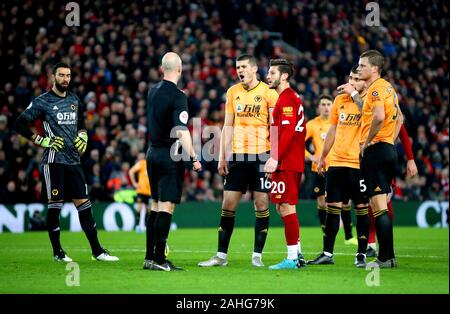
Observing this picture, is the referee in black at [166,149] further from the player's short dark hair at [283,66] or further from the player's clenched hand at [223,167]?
the player's short dark hair at [283,66]

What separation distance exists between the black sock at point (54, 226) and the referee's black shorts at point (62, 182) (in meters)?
0.12

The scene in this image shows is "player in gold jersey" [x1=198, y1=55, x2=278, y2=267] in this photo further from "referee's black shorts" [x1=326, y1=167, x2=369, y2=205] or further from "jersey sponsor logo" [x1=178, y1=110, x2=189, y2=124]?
Answer: "jersey sponsor logo" [x1=178, y1=110, x2=189, y2=124]

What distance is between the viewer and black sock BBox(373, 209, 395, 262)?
33.9 ft

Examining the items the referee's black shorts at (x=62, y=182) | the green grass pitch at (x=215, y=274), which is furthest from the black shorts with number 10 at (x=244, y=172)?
the referee's black shorts at (x=62, y=182)

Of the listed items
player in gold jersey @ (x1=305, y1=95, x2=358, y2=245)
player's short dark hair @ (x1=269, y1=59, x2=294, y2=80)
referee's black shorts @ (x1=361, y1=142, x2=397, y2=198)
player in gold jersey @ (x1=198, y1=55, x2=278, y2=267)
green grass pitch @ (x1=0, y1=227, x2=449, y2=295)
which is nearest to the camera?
green grass pitch @ (x1=0, y1=227, x2=449, y2=295)

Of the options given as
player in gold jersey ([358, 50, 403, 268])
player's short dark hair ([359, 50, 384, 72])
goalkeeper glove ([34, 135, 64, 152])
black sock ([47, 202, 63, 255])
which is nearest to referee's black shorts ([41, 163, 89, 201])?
black sock ([47, 202, 63, 255])

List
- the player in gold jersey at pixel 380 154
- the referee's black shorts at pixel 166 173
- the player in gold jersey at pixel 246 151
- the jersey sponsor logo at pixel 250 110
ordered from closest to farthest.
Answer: the referee's black shorts at pixel 166 173, the player in gold jersey at pixel 380 154, the player in gold jersey at pixel 246 151, the jersey sponsor logo at pixel 250 110

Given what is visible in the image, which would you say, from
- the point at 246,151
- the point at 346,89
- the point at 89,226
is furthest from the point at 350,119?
the point at 89,226

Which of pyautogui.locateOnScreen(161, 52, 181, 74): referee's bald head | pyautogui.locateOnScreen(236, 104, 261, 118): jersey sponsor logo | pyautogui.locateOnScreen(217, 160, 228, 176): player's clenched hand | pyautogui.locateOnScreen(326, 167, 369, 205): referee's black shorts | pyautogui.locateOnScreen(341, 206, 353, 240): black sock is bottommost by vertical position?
pyautogui.locateOnScreen(341, 206, 353, 240): black sock

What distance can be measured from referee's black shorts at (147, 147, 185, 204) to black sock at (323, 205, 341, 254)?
7.64 feet

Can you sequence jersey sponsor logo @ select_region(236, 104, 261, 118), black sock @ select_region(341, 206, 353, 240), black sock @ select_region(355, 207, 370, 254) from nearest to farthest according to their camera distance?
jersey sponsor logo @ select_region(236, 104, 261, 118) → black sock @ select_region(355, 207, 370, 254) → black sock @ select_region(341, 206, 353, 240)

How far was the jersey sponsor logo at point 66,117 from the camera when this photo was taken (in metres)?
11.7


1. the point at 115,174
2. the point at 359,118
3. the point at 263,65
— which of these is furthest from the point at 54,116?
the point at 263,65
